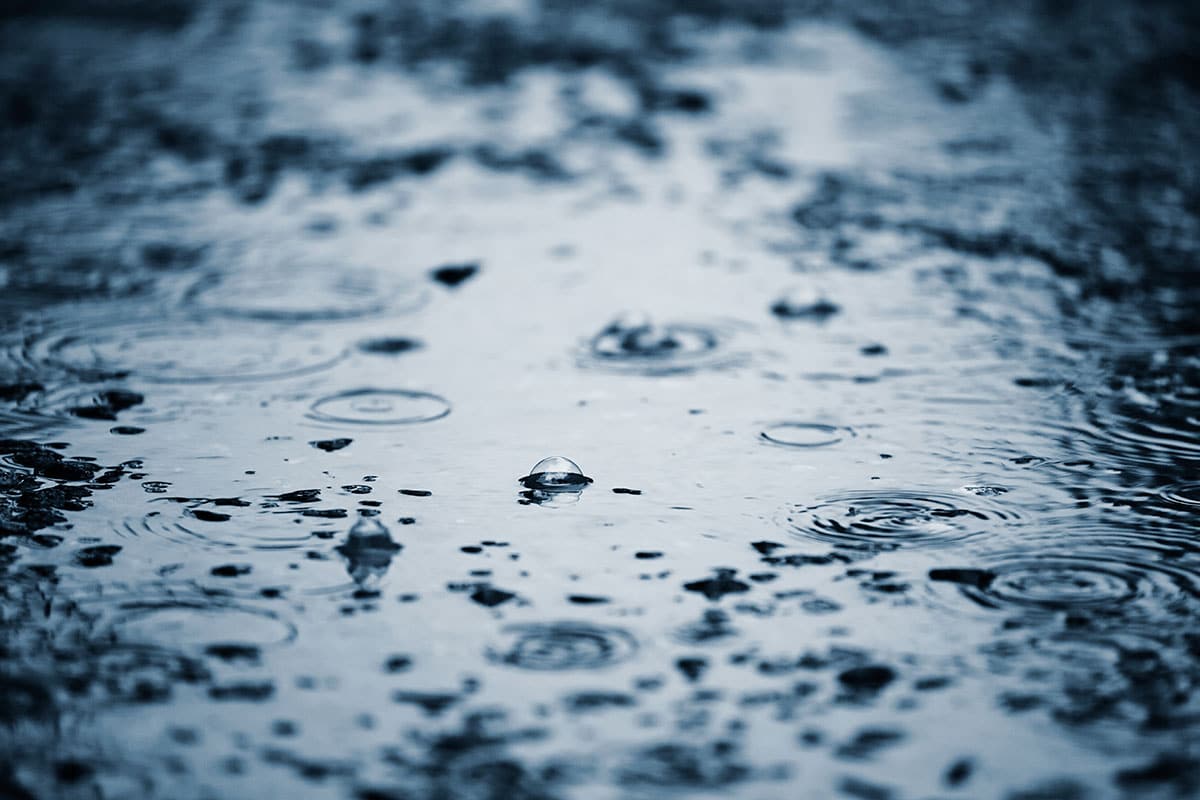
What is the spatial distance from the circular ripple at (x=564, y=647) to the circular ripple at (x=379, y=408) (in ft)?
2.58

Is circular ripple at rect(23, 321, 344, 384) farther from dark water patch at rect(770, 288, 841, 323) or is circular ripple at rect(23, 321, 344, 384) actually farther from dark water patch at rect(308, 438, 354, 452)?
dark water patch at rect(770, 288, 841, 323)

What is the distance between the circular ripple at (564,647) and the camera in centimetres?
158

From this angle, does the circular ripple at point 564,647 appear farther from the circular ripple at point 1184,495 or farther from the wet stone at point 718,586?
the circular ripple at point 1184,495

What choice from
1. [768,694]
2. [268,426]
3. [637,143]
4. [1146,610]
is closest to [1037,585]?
[1146,610]

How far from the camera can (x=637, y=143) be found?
4.42 meters

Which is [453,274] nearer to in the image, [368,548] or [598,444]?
[598,444]

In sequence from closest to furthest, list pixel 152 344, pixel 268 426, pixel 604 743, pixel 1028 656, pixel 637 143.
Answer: pixel 604 743, pixel 1028 656, pixel 268 426, pixel 152 344, pixel 637 143

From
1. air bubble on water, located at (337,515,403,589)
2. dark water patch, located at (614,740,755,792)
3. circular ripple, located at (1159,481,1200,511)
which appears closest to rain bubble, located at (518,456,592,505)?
air bubble on water, located at (337,515,403,589)

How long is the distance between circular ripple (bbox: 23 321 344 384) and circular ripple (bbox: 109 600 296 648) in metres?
0.90

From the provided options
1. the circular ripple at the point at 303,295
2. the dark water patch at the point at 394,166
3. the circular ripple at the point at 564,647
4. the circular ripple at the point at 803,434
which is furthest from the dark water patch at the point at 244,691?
the dark water patch at the point at 394,166

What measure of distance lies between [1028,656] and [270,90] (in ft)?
13.0

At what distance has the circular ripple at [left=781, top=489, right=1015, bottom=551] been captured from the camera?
1898 millimetres

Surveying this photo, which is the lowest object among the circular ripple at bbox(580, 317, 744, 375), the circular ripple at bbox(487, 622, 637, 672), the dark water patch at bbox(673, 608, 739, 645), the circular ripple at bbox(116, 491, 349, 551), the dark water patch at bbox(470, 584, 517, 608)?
the circular ripple at bbox(116, 491, 349, 551)

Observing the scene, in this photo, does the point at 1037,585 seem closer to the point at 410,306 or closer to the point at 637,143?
the point at 410,306
